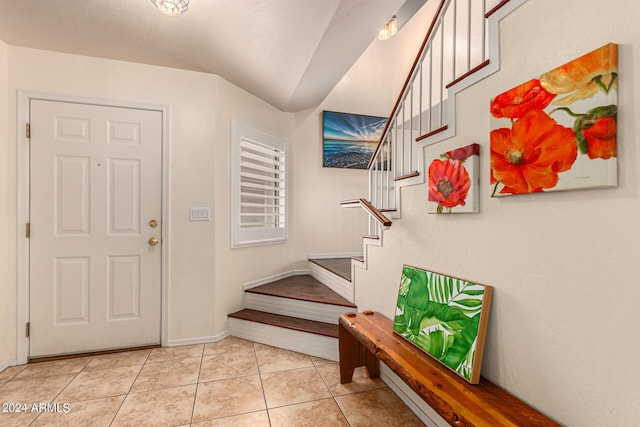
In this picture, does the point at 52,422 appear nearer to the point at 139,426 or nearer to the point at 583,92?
the point at 139,426

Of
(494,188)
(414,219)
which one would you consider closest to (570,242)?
(494,188)

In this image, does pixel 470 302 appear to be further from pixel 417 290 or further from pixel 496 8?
pixel 496 8

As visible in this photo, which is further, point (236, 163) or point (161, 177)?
point (236, 163)

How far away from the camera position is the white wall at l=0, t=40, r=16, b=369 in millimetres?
2326

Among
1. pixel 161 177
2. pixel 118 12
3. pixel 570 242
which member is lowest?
pixel 570 242

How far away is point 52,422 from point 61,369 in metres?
0.74

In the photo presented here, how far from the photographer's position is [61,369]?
234 centimetres

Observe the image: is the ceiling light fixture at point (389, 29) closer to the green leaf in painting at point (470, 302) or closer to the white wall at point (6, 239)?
the green leaf in painting at point (470, 302)

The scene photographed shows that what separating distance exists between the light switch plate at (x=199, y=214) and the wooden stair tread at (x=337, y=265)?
1.36 meters

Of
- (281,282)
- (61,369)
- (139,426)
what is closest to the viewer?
(139,426)

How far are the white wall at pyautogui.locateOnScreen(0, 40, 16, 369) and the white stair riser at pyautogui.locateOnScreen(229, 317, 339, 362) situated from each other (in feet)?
5.56

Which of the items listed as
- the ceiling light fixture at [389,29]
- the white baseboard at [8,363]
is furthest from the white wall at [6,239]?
the ceiling light fixture at [389,29]

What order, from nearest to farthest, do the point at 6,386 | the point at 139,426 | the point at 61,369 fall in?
the point at 139,426 < the point at 6,386 < the point at 61,369

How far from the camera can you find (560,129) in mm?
1047
